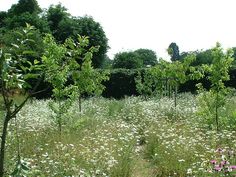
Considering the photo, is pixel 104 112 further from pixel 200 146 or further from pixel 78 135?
pixel 200 146

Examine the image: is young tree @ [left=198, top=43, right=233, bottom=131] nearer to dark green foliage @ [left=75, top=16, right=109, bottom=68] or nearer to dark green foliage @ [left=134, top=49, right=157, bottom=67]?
dark green foliage @ [left=75, top=16, right=109, bottom=68]

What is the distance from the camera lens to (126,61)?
1357 inches

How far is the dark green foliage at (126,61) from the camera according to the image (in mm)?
34416

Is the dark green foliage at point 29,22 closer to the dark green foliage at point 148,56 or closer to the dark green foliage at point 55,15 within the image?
the dark green foliage at point 55,15

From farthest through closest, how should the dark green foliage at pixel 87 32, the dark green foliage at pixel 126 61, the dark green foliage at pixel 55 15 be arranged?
1. the dark green foliage at pixel 55 15
2. the dark green foliage at pixel 87 32
3. the dark green foliage at pixel 126 61

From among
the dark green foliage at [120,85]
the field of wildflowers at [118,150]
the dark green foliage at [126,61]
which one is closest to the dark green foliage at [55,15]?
the dark green foliage at [126,61]

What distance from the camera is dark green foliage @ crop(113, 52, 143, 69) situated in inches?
1355

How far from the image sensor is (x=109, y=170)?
668cm

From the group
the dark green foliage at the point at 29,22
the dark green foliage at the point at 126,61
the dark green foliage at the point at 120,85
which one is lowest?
the dark green foliage at the point at 120,85

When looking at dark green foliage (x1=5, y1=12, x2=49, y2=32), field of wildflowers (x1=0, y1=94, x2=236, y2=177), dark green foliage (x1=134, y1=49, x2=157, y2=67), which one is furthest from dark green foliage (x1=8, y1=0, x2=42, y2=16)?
field of wildflowers (x1=0, y1=94, x2=236, y2=177)

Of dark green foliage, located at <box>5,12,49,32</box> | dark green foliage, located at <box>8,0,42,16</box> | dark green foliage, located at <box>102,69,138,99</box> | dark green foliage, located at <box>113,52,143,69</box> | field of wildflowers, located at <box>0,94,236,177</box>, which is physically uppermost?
dark green foliage, located at <box>8,0,42,16</box>

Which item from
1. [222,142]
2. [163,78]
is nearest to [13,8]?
[163,78]

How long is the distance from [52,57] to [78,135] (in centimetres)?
201

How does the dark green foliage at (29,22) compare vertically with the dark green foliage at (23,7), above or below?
below
